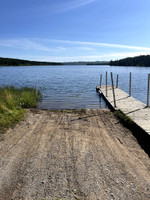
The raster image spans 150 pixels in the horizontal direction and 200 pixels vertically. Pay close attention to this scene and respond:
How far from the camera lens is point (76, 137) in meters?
7.11

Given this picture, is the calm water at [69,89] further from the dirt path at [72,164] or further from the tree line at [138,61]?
the tree line at [138,61]

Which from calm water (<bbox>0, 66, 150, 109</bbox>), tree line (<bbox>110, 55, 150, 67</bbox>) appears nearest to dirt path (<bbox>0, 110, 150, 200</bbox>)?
calm water (<bbox>0, 66, 150, 109</bbox>)

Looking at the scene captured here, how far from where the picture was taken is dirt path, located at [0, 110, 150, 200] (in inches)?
155

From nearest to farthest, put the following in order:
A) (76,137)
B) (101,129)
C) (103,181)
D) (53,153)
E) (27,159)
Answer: (103,181), (27,159), (53,153), (76,137), (101,129)

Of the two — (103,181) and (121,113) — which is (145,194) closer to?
(103,181)

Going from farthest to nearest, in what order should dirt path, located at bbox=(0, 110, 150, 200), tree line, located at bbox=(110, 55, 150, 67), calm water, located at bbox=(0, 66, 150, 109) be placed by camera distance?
1. tree line, located at bbox=(110, 55, 150, 67)
2. calm water, located at bbox=(0, 66, 150, 109)
3. dirt path, located at bbox=(0, 110, 150, 200)

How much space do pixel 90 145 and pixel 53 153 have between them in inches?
52.1

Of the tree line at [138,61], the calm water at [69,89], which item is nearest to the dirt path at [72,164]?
the calm water at [69,89]

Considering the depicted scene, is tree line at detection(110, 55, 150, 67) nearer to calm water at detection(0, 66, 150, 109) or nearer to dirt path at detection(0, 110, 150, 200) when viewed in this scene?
calm water at detection(0, 66, 150, 109)

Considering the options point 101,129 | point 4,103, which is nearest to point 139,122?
point 101,129

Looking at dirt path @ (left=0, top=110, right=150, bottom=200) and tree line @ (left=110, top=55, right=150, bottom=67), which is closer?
dirt path @ (left=0, top=110, right=150, bottom=200)

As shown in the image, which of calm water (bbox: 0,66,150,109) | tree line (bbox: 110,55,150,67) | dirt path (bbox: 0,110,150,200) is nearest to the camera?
dirt path (bbox: 0,110,150,200)

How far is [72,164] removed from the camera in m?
5.03

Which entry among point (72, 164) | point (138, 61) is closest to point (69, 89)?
point (72, 164)
